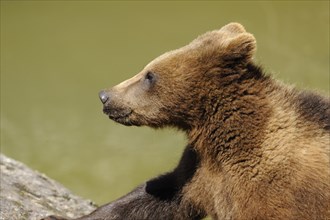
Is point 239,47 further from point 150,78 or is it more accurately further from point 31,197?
point 31,197

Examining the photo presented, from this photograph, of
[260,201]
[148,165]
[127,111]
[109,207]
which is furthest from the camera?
[148,165]

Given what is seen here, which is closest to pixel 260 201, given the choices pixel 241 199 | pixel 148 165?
pixel 241 199

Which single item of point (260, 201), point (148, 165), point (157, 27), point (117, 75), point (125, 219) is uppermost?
point (157, 27)

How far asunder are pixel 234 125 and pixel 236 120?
0.04 m

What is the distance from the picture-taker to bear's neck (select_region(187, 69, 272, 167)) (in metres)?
5.31

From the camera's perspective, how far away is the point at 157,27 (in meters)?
16.8

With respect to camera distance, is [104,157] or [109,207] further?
[104,157]

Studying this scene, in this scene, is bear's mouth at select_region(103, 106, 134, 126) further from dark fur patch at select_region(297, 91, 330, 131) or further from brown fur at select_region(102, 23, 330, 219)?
dark fur patch at select_region(297, 91, 330, 131)

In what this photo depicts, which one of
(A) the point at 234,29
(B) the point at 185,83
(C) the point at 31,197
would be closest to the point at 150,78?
(B) the point at 185,83

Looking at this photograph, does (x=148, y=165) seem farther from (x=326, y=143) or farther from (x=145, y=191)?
(x=326, y=143)

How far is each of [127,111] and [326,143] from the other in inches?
56.0

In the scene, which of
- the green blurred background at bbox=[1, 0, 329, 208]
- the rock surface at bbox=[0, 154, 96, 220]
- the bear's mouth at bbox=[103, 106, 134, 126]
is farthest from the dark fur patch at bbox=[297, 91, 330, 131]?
the green blurred background at bbox=[1, 0, 329, 208]

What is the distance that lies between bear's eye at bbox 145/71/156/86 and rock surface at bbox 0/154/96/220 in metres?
1.35

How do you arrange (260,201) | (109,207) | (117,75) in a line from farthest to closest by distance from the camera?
(117,75), (109,207), (260,201)
